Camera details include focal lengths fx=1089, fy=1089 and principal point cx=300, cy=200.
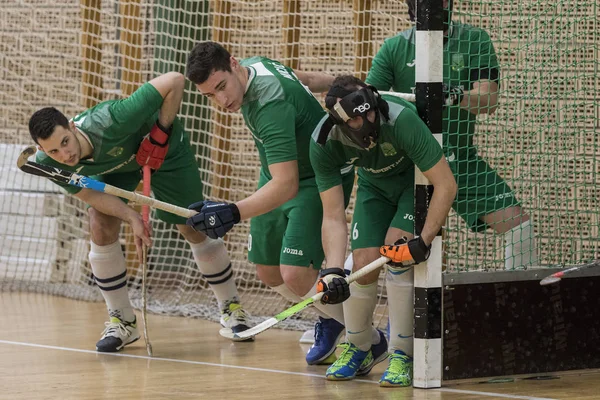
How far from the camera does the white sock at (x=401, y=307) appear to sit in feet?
12.7

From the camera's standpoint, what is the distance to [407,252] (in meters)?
3.70

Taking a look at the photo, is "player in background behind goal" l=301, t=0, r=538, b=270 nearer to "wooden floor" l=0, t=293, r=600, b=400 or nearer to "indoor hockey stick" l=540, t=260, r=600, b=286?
"indoor hockey stick" l=540, t=260, r=600, b=286

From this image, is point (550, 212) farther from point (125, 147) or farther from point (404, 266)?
point (125, 147)

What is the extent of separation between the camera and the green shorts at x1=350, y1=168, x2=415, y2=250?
12.8ft

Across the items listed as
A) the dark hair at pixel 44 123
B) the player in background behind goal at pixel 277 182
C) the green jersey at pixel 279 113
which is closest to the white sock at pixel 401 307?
the player in background behind goal at pixel 277 182

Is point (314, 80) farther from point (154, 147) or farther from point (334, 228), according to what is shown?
point (334, 228)

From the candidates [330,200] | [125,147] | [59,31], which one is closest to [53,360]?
[125,147]

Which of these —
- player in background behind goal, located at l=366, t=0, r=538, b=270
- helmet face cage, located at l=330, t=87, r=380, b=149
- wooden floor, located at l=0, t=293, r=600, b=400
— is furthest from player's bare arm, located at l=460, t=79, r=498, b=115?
wooden floor, located at l=0, t=293, r=600, b=400

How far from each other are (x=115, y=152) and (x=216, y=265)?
0.79 metres

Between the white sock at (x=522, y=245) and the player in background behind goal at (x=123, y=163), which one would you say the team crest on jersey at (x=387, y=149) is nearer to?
the white sock at (x=522, y=245)

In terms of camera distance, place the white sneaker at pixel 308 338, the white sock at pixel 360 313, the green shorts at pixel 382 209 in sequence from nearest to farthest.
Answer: the green shorts at pixel 382 209, the white sock at pixel 360 313, the white sneaker at pixel 308 338

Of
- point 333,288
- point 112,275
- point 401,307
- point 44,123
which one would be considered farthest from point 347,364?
point 44,123

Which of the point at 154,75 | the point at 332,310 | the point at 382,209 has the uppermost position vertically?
the point at 154,75

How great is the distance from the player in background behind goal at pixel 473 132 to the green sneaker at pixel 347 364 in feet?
2.14
